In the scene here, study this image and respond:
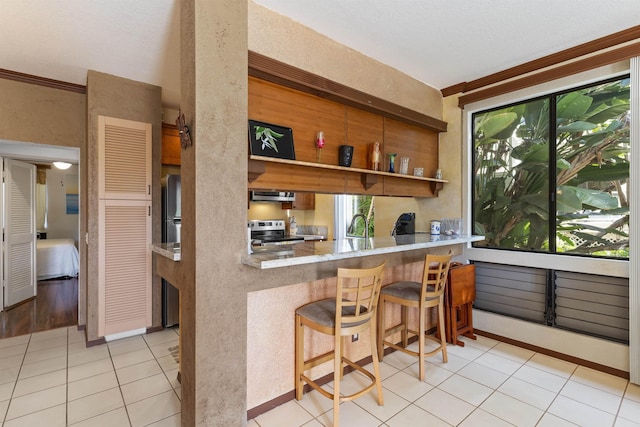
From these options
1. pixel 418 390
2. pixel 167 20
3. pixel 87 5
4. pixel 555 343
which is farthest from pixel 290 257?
pixel 555 343

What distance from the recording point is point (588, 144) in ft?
9.50

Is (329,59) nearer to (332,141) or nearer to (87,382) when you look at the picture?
(332,141)

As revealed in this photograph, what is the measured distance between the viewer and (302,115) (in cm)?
260

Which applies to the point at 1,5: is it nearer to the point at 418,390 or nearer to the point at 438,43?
the point at 438,43

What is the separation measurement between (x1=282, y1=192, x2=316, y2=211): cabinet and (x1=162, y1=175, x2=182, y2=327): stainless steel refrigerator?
2.07 metres

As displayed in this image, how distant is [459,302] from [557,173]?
5.24 ft

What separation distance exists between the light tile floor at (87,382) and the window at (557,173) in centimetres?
353

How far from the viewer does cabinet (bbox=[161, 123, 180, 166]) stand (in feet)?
13.4

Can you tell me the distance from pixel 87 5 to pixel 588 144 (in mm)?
4289

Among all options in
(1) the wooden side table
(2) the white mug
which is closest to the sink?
(1) the wooden side table

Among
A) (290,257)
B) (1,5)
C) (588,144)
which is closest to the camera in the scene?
(290,257)

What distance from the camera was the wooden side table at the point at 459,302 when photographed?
3.13 m

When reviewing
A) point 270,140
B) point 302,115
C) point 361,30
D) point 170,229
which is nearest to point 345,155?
point 302,115

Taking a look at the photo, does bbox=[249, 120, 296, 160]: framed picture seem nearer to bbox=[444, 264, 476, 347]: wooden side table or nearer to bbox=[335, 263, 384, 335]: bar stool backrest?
bbox=[335, 263, 384, 335]: bar stool backrest
